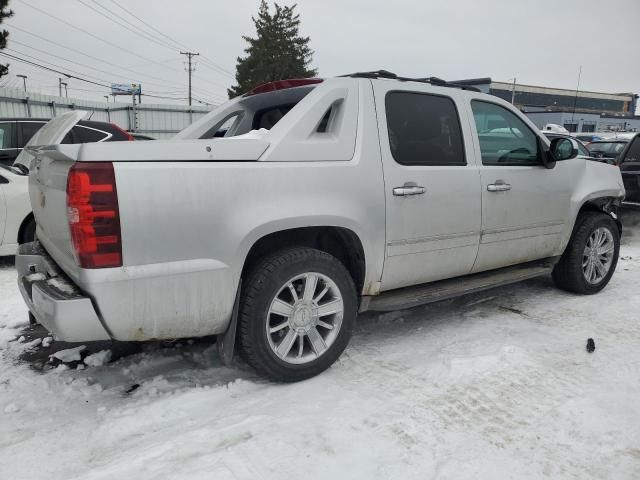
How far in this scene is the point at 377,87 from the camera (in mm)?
3268

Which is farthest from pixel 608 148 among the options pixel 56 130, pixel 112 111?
pixel 112 111

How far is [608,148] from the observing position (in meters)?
13.3

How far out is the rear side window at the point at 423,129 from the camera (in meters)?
3.29

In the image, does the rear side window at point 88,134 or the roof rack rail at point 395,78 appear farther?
the rear side window at point 88,134

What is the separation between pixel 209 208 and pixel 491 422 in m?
1.84

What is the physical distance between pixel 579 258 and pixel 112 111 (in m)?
23.4

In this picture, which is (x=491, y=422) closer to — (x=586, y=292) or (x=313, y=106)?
(x=313, y=106)

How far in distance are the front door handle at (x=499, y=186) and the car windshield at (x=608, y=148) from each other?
1113 cm

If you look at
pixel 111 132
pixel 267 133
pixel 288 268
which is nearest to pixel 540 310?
pixel 288 268

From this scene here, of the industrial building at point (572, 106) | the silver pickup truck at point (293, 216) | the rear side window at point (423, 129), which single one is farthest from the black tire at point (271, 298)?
the industrial building at point (572, 106)

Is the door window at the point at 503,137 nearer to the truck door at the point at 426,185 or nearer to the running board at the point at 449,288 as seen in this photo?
the truck door at the point at 426,185

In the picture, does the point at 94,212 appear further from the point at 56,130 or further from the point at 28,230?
the point at 28,230

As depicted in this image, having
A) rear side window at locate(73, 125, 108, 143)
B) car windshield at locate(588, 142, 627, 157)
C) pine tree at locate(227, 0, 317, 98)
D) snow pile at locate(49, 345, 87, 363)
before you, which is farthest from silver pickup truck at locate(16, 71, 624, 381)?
pine tree at locate(227, 0, 317, 98)

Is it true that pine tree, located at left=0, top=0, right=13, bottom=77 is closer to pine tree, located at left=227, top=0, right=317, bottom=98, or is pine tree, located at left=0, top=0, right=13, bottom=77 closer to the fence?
the fence
